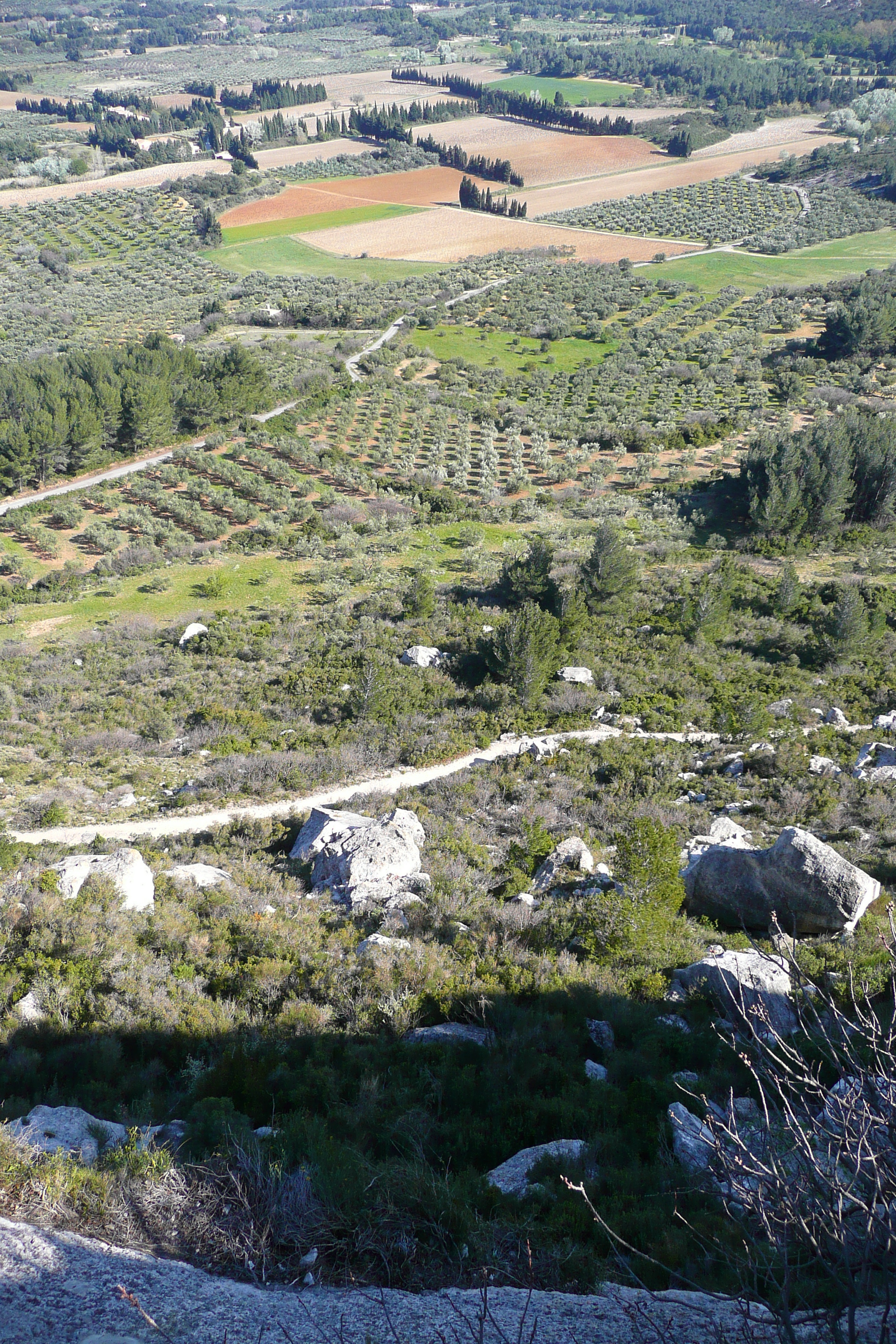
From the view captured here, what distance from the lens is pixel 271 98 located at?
153500mm

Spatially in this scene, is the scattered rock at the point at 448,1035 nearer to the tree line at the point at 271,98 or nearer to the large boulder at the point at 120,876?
the large boulder at the point at 120,876

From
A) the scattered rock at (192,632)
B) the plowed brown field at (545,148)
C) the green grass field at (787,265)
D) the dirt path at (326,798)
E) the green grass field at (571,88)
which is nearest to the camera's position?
the dirt path at (326,798)

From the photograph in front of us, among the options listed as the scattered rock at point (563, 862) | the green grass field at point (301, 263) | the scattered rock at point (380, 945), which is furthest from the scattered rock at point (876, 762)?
the green grass field at point (301, 263)

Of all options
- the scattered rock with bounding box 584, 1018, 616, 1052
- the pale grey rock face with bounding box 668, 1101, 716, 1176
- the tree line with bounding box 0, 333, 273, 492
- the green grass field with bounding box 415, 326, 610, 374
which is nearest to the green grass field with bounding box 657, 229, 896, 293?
the green grass field with bounding box 415, 326, 610, 374

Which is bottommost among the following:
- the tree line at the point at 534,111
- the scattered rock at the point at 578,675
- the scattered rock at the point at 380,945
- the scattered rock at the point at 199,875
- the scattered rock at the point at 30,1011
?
the scattered rock at the point at 578,675

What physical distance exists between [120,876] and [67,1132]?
5.26 metres

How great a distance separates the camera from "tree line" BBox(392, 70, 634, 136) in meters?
127

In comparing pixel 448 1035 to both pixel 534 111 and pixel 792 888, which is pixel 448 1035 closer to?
pixel 792 888

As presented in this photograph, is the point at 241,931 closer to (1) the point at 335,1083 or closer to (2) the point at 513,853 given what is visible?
(1) the point at 335,1083

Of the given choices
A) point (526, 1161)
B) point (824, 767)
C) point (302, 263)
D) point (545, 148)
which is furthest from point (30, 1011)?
point (545, 148)

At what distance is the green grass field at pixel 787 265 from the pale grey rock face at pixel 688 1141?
242 feet

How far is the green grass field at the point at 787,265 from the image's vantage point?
7150 cm

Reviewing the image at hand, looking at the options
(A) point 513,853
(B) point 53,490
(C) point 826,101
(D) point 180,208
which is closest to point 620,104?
(C) point 826,101

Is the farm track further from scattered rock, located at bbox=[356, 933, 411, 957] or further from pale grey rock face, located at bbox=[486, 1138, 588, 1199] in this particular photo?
pale grey rock face, located at bbox=[486, 1138, 588, 1199]
